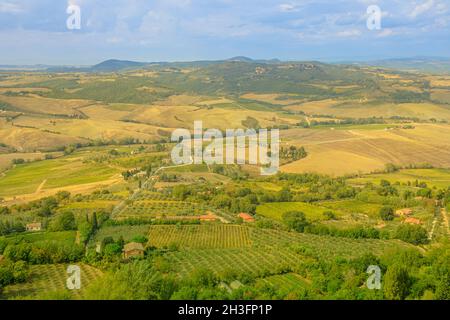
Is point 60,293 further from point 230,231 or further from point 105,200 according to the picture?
point 105,200

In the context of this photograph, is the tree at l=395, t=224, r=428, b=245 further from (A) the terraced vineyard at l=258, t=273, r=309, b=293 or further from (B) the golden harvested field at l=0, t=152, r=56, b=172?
(B) the golden harvested field at l=0, t=152, r=56, b=172

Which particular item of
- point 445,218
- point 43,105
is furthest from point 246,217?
point 43,105

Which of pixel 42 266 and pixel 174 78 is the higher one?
pixel 174 78

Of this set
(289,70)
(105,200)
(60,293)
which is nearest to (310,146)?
(105,200)

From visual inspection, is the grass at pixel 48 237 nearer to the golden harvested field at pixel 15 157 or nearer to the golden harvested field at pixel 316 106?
the golden harvested field at pixel 15 157

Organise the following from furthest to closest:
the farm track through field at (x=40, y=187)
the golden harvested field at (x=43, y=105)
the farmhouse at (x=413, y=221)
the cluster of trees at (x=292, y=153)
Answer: the golden harvested field at (x=43, y=105) < the cluster of trees at (x=292, y=153) < the farm track through field at (x=40, y=187) < the farmhouse at (x=413, y=221)

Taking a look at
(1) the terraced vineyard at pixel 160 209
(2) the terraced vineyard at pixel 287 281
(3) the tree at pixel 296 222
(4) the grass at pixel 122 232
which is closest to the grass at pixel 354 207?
(3) the tree at pixel 296 222

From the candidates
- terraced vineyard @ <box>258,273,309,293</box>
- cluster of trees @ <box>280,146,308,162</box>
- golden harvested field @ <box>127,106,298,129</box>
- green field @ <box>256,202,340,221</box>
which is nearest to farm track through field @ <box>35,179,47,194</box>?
green field @ <box>256,202,340,221</box>
